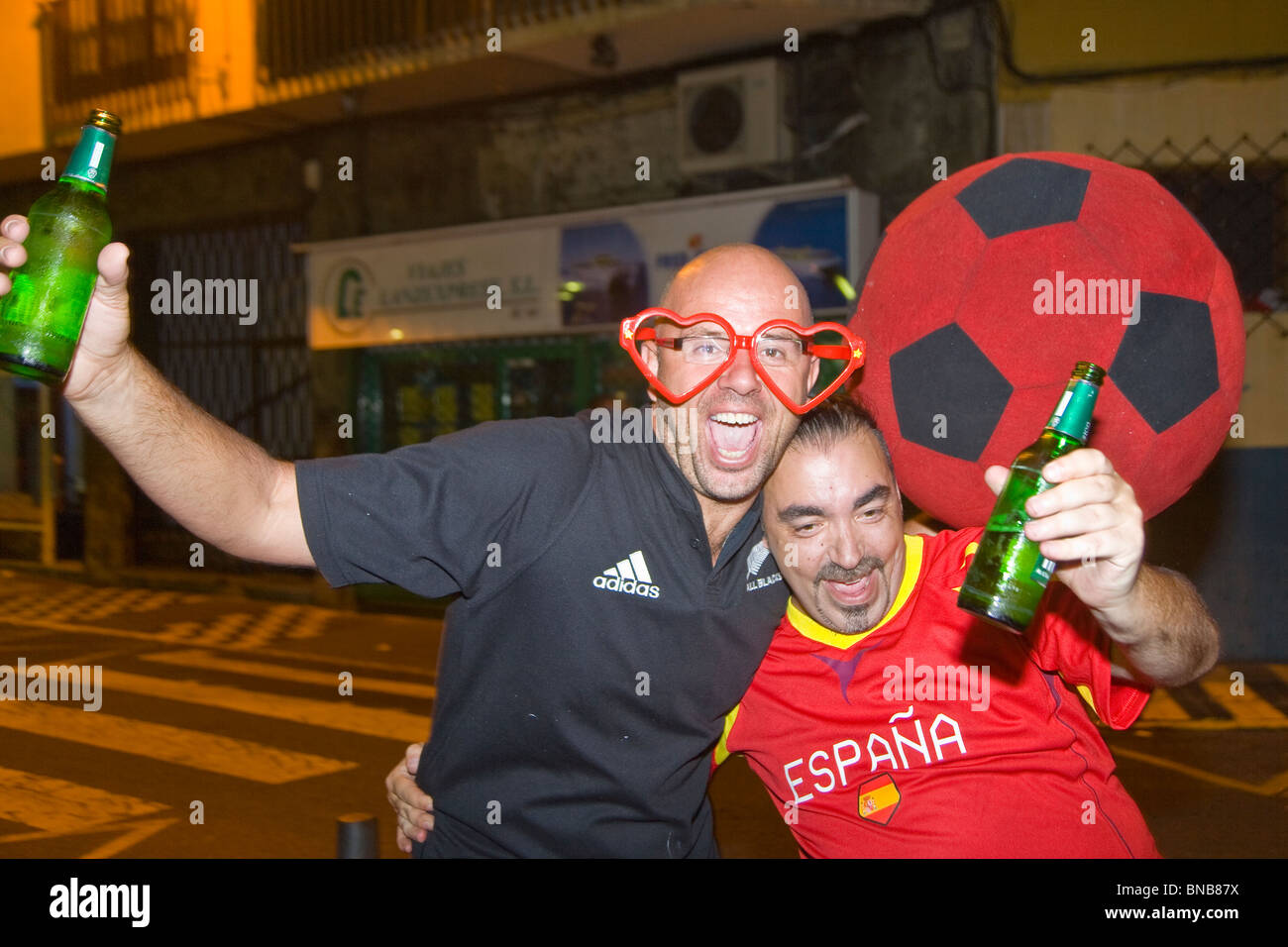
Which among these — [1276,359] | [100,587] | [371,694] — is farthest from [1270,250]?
[100,587]

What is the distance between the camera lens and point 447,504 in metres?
2.10

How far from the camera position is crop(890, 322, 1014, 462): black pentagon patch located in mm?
2279

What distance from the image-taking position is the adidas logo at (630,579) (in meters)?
2.25

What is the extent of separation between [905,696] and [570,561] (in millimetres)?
854

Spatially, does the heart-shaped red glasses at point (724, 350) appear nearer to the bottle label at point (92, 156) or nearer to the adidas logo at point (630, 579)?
the adidas logo at point (630, 579)

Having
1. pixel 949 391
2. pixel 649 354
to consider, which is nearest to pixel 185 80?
pixel 649 354

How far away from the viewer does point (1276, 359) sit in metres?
8.66

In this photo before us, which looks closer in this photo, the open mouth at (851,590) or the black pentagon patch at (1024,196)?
the black pentagon patch at (1024,196)

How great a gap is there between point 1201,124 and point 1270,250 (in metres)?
1.10

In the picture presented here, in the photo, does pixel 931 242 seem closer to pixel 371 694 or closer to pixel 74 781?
pixel 74 781

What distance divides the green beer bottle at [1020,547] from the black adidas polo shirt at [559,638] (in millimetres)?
637

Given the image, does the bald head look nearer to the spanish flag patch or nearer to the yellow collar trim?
the yellow collar trim

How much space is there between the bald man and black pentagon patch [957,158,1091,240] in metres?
0.42

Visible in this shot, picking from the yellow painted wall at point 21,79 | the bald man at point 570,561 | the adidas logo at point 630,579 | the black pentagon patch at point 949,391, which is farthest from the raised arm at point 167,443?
the yellow painted wall at point 21,79
